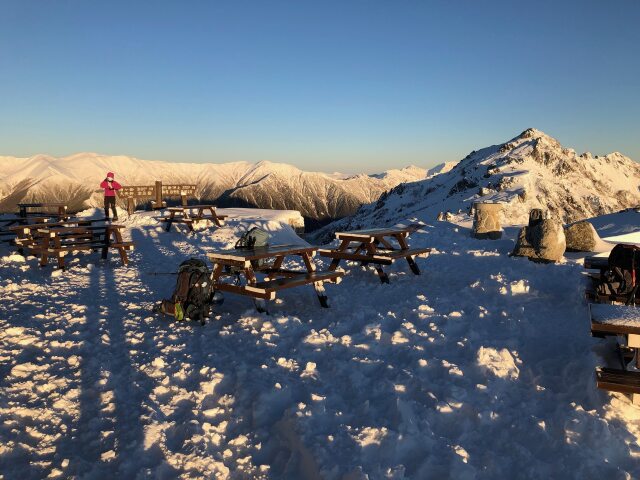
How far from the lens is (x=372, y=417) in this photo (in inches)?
156

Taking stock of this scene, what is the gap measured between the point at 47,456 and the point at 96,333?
298 cm

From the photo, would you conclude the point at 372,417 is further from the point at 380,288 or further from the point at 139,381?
the point at 380,288

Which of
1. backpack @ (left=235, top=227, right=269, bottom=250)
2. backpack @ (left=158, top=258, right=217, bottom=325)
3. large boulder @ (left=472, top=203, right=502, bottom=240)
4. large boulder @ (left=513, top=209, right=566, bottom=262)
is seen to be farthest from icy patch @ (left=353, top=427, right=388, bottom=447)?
large boulder @ (left=472, top=203, right=502, bottom=240)

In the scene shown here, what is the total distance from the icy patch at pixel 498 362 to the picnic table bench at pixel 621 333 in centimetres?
89

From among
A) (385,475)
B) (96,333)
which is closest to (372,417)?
(385,475)

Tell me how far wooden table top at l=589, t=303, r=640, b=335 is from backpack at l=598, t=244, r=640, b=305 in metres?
2.29

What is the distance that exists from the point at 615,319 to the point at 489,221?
35.3ft

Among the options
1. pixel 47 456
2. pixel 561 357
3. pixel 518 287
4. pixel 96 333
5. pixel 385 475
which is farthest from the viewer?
pixel 518 287

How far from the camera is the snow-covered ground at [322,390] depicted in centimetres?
351

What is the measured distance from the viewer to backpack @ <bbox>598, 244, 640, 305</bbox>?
20.5ft

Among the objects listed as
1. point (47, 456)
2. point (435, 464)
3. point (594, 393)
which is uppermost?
point (594, 393)

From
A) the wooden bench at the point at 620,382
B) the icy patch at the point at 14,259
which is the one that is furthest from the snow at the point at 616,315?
the icy patch at the point at 14,259

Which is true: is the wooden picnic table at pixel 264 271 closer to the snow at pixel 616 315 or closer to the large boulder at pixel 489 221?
the snow at pixel 616 315

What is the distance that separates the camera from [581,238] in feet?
38.7
